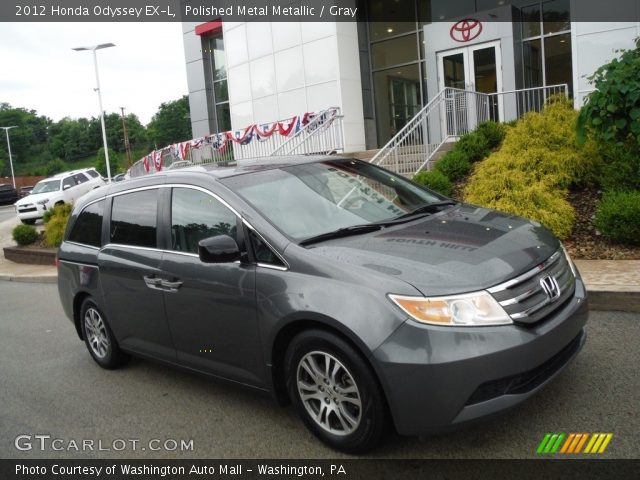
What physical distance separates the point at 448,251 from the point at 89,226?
11.8ft

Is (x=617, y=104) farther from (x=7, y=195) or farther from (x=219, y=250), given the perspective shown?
(x=7, y=195)

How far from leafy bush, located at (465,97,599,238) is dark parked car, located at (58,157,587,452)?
3766 mm

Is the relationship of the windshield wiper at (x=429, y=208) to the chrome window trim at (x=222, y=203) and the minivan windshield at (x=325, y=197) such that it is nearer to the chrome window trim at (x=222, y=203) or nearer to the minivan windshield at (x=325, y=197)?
the minivan windshield at (x=325, y=197)

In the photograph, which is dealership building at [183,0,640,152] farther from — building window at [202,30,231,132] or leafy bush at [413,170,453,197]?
leafy bush at [413,170,453,197]

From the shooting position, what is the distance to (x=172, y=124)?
356ft

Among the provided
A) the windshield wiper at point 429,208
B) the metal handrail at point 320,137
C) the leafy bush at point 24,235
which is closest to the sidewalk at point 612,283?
the windshield wiper at point 429,208

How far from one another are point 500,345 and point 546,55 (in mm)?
16617

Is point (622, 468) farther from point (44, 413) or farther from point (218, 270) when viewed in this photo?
point (44, 413)

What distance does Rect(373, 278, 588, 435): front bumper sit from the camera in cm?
291

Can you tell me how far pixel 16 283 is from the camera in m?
12.5

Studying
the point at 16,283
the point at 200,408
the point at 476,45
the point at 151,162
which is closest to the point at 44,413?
the point at 200,408

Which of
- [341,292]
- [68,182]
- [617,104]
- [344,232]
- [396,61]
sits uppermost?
[396,61]

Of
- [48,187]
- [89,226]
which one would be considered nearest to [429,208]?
[89,226]

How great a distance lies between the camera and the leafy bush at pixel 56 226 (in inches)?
597
